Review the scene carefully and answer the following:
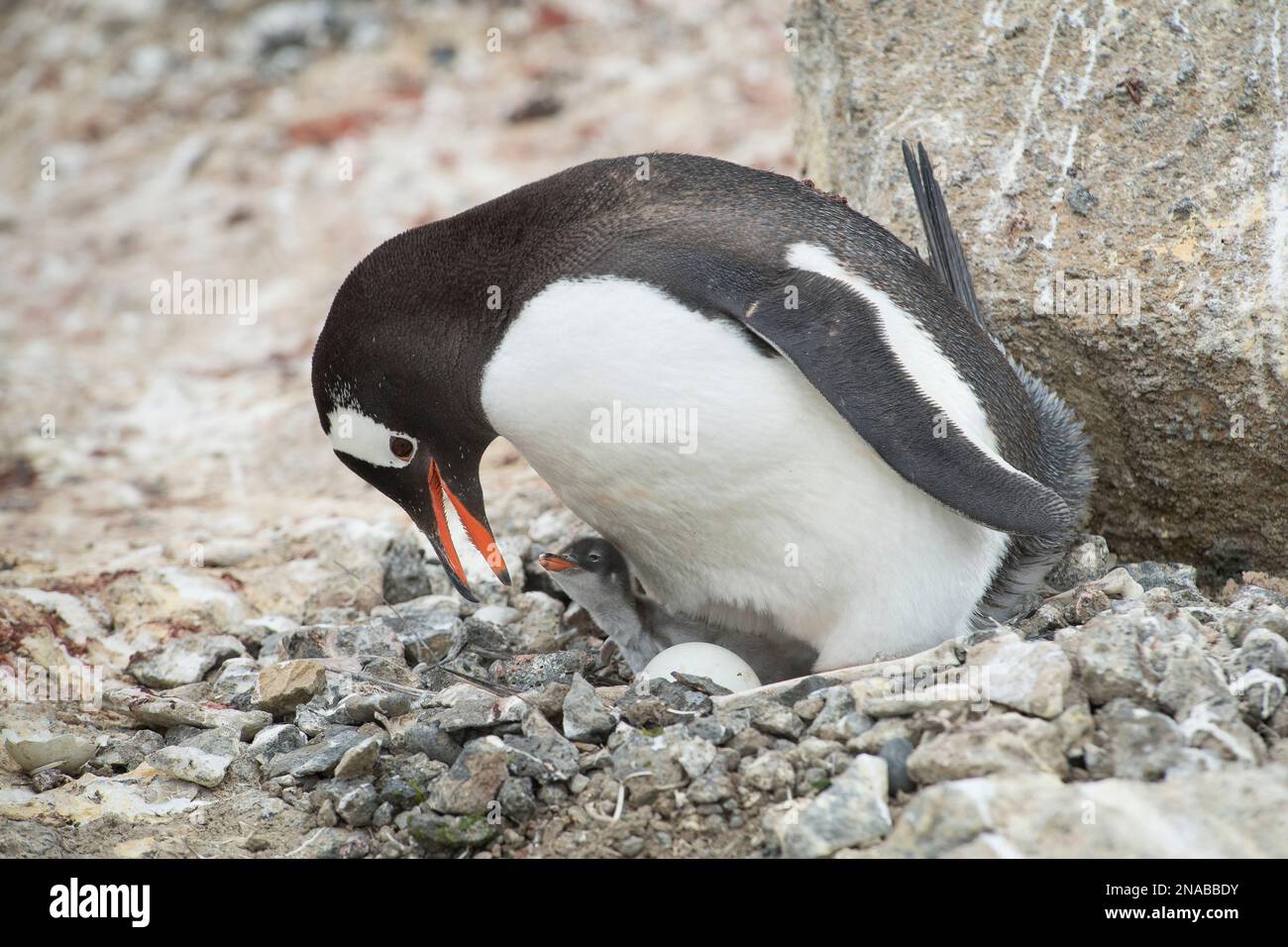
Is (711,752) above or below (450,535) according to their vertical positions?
below

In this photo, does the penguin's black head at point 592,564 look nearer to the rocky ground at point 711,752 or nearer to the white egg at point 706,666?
the rocky ground at point 711,752

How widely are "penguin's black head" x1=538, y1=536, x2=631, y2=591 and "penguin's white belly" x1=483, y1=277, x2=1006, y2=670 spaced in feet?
0.95

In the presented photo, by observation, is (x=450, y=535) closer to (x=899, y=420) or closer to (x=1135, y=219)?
(x=899, y=420)

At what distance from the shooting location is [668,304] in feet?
8.69

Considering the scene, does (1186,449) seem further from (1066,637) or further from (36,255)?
(36,255)

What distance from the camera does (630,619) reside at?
10.5ft

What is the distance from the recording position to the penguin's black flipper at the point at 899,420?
8.34 ft

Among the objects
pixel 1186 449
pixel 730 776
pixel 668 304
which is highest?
pixel 668 304

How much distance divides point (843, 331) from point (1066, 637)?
0.70 m

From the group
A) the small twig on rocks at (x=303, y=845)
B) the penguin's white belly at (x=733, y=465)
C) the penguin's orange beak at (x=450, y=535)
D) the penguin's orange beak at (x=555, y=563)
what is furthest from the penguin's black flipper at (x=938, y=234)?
the small twig on rocks at (x=303, y=845)

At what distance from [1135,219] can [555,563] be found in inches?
62.3

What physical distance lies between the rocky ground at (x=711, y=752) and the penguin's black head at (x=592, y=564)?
0.62ft

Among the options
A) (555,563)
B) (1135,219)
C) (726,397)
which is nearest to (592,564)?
(555,563)
